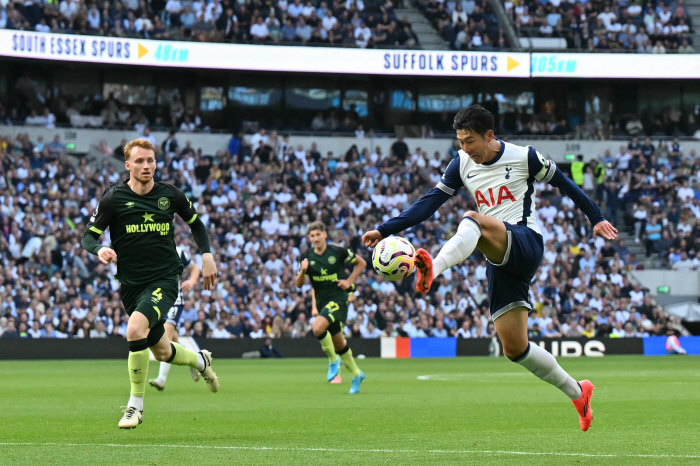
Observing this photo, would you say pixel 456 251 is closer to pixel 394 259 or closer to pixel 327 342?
pixel 394 259

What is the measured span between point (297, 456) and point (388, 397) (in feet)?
21.8

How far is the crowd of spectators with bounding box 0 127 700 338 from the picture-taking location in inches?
1118

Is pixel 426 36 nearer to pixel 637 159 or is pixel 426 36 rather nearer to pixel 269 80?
pixel 269 80

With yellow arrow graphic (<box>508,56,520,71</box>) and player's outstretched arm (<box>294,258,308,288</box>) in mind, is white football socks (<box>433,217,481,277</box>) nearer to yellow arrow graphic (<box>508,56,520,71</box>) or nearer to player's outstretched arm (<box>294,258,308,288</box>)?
player's outstretched arm (<box>294,258,308,288</box>)

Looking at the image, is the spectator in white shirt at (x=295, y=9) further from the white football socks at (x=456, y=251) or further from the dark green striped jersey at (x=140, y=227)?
the white football socks at (x=456, y=251)

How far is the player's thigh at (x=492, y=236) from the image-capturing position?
7980mm

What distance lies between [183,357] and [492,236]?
3953 millimetres

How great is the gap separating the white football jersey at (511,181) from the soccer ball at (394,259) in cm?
121

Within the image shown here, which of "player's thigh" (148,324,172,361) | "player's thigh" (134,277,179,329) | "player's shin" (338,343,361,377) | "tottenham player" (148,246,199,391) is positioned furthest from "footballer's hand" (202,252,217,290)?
"player's shin" (338,343,361,377)

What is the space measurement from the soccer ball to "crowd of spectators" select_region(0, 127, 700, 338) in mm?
20482

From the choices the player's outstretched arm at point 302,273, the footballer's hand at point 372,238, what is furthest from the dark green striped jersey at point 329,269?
the footballer's hand at point 372,238

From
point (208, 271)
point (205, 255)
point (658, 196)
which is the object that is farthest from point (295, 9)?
point (208, 271)

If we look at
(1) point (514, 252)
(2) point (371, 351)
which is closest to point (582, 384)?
(1) point (514, 252)

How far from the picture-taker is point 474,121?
8.47 meters
